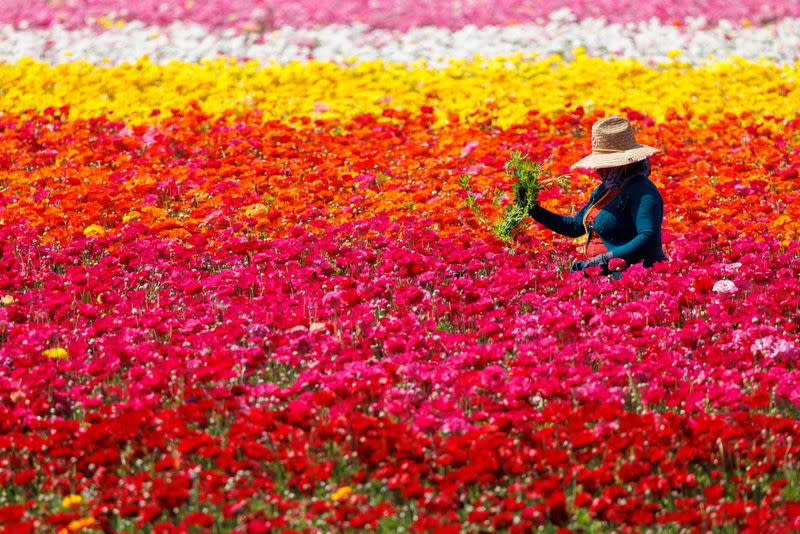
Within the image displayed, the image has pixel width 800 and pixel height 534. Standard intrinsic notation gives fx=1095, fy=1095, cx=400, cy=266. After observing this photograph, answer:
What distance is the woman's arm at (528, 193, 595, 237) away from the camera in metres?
7.30

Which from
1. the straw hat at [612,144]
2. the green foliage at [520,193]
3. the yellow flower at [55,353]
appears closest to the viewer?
the yellow flower at [55,353]

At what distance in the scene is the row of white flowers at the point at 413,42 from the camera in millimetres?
15266

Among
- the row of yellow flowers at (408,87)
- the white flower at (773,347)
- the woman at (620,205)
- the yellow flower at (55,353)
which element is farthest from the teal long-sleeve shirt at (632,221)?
the row of yellow flowers at (408,87)

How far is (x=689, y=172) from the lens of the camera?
960 cm

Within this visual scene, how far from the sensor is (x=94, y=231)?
786 cm

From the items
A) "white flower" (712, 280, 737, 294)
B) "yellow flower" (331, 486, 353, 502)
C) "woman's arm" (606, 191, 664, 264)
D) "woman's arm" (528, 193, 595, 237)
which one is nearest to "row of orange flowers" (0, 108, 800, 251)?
"woman's arm" (528, 193, 595, 237)

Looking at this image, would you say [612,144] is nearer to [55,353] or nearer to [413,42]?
[55,353]

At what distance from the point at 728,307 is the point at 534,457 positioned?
6.99 ft

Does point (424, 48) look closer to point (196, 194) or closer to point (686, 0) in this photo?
point (686, 0)

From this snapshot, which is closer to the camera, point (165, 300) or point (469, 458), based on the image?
point (469, 458)

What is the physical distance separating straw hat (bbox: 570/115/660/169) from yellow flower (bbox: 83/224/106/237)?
11.1 feet

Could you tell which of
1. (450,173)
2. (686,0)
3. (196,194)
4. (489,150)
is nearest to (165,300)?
(196,194)

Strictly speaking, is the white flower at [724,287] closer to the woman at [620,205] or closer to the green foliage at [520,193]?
the woman at [620,205]

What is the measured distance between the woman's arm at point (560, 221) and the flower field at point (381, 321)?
211 mm
